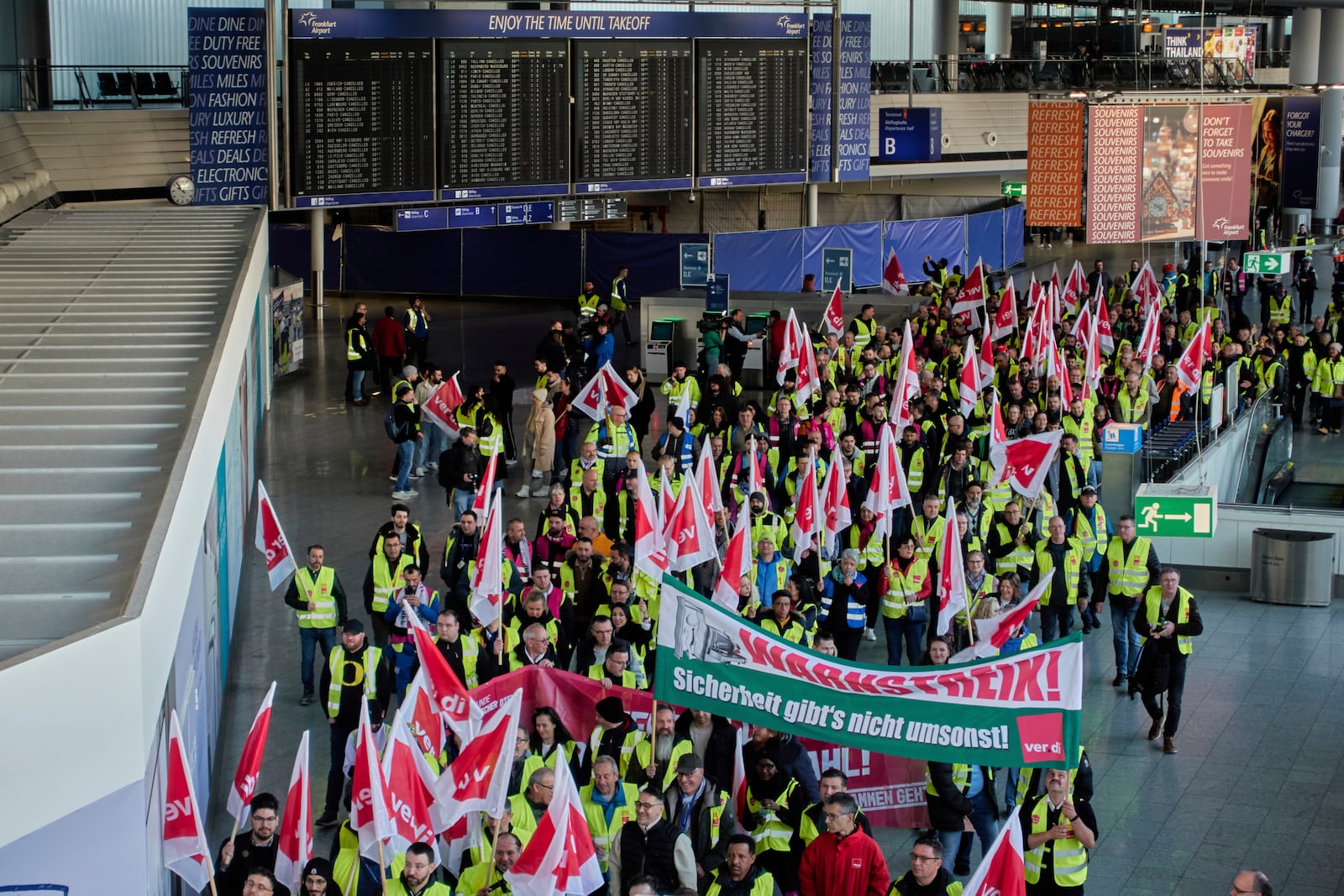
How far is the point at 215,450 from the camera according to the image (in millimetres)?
11258

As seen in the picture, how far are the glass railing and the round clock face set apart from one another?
2745 millimetres

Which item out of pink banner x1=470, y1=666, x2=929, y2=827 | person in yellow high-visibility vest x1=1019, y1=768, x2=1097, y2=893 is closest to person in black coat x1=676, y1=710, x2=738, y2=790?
pink banner x1=470, y1=666, x2=929, y2=827

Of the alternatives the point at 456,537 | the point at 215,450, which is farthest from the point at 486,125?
the point at 215,450

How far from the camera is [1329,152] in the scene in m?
45.3

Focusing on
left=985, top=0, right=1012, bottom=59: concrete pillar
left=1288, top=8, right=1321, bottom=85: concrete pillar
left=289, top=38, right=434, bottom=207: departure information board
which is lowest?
left=289, top=38, right=434, bottom=207: departure information board

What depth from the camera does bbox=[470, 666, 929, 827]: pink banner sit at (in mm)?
11266

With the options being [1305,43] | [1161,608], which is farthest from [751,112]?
[1305,43]

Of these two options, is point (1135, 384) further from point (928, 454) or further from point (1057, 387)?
point (928, 454)

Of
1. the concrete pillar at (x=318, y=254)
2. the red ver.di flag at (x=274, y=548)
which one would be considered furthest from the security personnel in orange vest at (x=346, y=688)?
the concrete pillar at (x=318, y=254)

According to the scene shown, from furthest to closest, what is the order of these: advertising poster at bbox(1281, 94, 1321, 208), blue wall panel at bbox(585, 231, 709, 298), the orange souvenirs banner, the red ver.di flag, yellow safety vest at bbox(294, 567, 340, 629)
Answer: advertising poster at bbox(1281, 94, 1321, 208), blue wall panel at bbox(585, 231, 709, 298), the orange souvenirs banner, the red ver.di flag, yellow safety vest at bbox(294, 567, 340, 629)

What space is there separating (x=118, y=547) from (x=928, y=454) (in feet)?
35.1

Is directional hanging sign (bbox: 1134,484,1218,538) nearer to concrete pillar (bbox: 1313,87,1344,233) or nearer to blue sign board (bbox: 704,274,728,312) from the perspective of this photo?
blue sign board (bbox: 704,274,728,312)

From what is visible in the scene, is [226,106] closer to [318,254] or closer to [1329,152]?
[318,254]

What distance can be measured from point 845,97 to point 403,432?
12.0m
